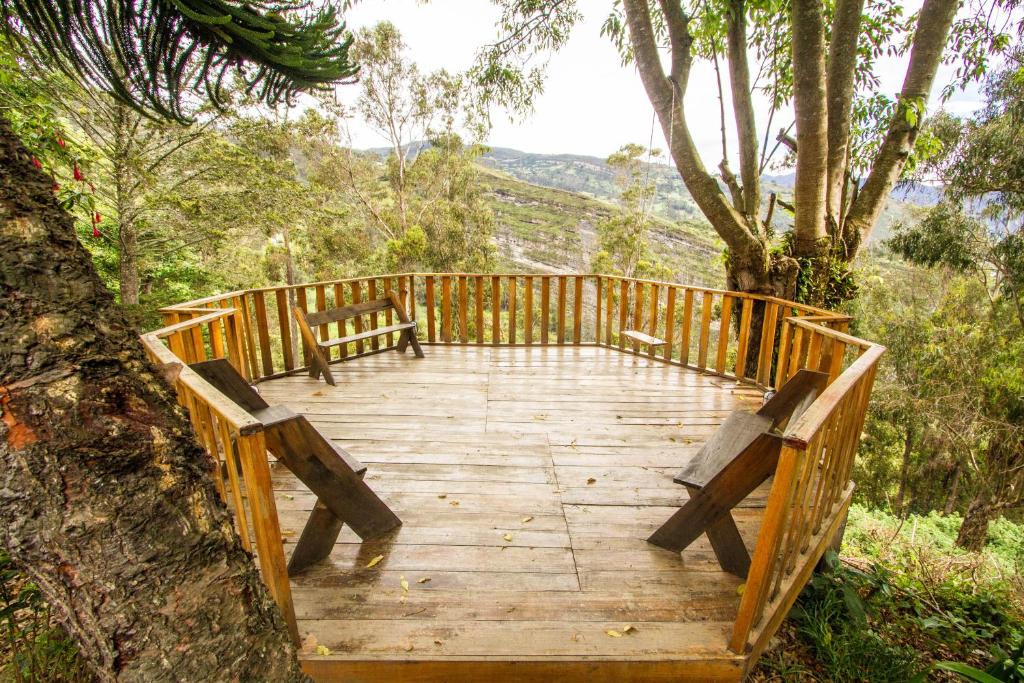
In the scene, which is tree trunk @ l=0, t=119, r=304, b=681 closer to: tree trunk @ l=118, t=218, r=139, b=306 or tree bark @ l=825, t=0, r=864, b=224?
tree bark @ l=825, t=0, r=864, b=224

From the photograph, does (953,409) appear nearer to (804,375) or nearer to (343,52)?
(804,375)

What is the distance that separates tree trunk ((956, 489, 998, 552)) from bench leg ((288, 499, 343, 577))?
1273cm

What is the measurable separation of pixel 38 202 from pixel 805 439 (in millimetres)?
2021

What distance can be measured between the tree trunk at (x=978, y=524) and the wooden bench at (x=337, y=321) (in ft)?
38.6

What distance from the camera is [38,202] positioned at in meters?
0.96

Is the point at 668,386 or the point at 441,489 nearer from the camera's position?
the point at 441,489

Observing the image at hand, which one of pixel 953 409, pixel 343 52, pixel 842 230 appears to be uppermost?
pixel 343 52

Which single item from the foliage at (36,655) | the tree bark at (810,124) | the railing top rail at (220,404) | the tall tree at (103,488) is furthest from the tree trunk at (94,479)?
the tree bark at (810,124)

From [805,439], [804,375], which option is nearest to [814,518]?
[804,375]

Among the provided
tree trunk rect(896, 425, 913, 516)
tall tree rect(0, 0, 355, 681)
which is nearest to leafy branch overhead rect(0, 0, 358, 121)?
tall tree rect(0, 0, 355, 681)

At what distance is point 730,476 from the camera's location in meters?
1.92

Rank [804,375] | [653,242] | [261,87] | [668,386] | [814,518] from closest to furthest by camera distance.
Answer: [261,87], [814,518], [804,375], [668,386], [653,242]

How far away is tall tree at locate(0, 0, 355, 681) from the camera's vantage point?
875mm

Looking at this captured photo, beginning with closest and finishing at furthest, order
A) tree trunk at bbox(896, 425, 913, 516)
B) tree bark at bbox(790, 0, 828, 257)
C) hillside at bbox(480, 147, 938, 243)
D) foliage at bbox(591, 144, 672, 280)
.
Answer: tree bark at bbox(790, 0, 828, 257) < tree trunk at bbox(896, 425, 913, 516) < foliage at bbox(591, 144, 672, 280) < hillside at bbox(480, 147, 938, 243)
